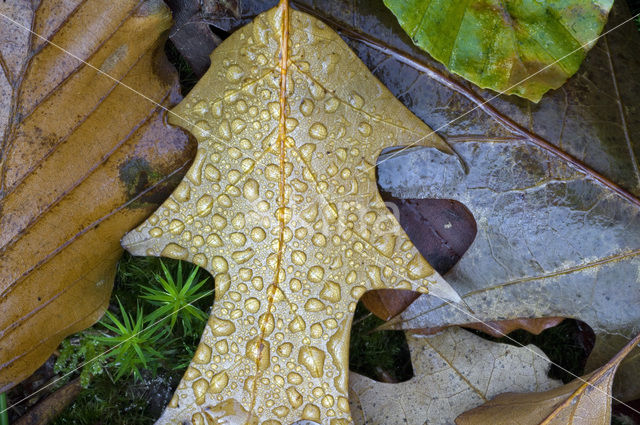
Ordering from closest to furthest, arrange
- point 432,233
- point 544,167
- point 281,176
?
point 281,176 → point 544,167 → point 432,233

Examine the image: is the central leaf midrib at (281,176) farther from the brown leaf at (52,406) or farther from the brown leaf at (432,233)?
the brown leaf at (52,406)

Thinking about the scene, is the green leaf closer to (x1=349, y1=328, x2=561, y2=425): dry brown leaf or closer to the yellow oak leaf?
the yellow oak leaf

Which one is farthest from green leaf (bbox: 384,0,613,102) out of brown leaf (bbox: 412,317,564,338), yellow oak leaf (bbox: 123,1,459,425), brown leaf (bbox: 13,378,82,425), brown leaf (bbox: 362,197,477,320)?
brown leaf (bbox: 13,378,82,425)

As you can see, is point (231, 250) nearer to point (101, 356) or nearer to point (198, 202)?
point (198, 202)

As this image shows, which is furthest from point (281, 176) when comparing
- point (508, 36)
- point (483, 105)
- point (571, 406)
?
point (571, 406)

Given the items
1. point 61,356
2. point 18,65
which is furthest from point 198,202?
point 61,356

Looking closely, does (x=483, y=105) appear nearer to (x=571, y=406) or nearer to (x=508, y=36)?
(x=508, y=36)

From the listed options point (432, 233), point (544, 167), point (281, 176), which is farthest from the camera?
point (432, 233)
